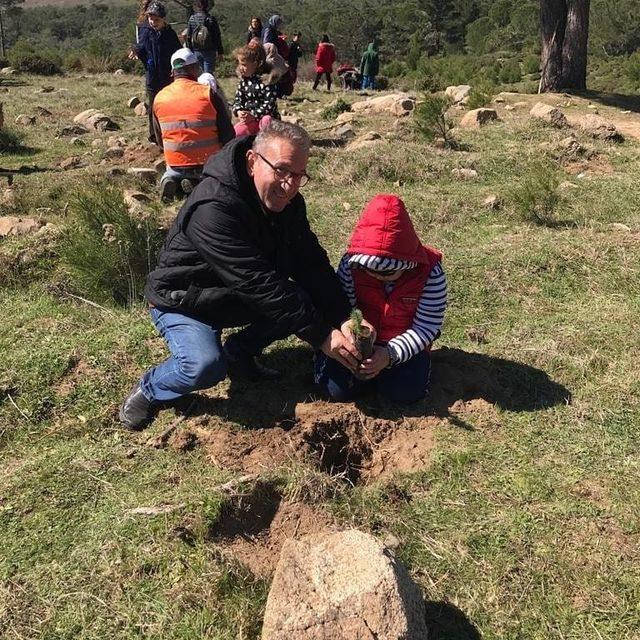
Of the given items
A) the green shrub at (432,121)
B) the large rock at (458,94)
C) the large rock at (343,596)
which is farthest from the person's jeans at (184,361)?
the large rock at (458,94)

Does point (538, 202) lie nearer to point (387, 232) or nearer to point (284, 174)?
point (387, 232)

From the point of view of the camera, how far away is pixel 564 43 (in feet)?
37.6

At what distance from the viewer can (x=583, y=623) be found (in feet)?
6.90

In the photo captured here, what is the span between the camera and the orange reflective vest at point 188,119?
497 centimetres

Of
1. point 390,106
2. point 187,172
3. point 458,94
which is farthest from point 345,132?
point 458,94

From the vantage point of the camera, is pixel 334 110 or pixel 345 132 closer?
pixel 345 132

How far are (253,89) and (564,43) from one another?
7.86 meters

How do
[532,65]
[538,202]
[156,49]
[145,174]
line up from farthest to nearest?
1. [532,65]
2. [156,49]
3. [145,174]
4. [538,202]

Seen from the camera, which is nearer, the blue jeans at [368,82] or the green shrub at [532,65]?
the blue jeans at [368,82]

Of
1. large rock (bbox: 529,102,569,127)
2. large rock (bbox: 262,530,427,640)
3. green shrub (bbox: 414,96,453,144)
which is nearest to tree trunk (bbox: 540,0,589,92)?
large rock (bbox: 529,102,569,127)

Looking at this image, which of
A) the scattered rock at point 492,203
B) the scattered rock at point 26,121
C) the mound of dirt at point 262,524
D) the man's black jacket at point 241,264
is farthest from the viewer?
the scattered rock at point 26,121

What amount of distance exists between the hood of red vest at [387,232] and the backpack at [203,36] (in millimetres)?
6939

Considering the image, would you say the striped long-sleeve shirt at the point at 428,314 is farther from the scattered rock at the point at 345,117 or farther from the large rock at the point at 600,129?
the scattered rock at the point at 345,117

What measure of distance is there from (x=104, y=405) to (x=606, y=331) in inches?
110
